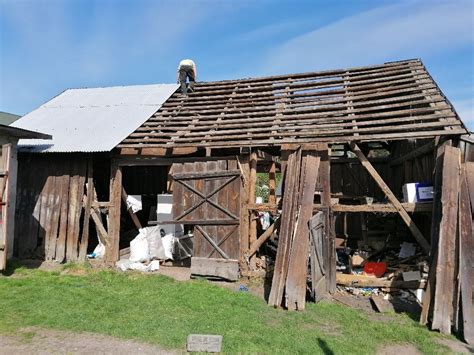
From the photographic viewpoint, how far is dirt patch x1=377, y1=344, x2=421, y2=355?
18.0 ft

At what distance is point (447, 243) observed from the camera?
272 inches

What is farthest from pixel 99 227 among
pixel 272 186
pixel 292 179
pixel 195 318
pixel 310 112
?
pixel 310 112

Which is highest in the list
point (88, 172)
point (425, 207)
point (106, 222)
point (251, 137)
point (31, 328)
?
point (251, 137)

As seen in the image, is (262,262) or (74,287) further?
(262,262)

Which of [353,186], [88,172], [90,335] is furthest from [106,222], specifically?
[353,186]

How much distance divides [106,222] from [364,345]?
8.53 m

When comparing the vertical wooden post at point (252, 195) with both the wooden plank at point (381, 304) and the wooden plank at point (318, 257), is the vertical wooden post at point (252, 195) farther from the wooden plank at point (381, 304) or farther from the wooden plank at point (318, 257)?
the wooden plank at point (381, 304)

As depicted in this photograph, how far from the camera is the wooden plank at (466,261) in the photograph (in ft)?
20.2

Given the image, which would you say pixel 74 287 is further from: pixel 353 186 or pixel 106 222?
pixel 353 186

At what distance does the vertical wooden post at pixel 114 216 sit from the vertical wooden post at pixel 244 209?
3.50 m

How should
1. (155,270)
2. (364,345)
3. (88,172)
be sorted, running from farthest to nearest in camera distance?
(88,172), (155,270), (364,345)

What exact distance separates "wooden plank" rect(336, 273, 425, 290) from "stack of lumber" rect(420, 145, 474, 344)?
123 centimetres

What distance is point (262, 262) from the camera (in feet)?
31.7

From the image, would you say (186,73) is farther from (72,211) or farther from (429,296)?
(429,296)
